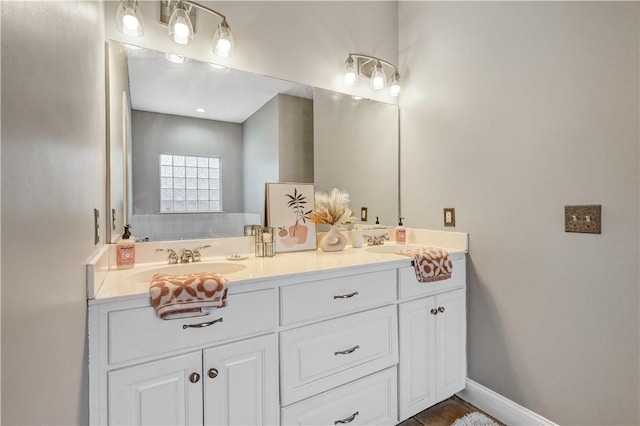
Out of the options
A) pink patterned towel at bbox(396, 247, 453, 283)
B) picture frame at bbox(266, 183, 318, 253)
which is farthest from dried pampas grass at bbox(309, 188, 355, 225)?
pink patterned towel at bbox(396, 247, 453, 283)

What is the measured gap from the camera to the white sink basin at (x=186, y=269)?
4.36 ft

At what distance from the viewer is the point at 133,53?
148 centimetres

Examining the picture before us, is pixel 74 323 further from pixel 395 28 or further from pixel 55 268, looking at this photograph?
pixel 395 28

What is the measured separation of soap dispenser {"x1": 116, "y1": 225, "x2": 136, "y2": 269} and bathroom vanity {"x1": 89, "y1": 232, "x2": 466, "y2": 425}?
4 centimetres

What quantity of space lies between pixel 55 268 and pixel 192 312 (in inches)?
19.7

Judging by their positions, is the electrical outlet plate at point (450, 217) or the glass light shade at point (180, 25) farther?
the electrical outlet plate at point (450, 217)

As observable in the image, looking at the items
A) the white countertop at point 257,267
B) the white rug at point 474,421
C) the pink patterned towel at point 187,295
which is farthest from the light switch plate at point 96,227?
the white rug at point 474,421

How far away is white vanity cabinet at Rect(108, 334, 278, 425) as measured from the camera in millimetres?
981

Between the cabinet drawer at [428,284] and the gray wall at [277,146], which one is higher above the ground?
the gray wall at [277,146]

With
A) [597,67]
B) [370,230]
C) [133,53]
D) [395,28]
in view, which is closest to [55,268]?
[133,53]

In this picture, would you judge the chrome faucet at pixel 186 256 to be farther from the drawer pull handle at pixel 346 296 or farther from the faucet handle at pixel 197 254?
the drawer pull handle at pixel 346 296

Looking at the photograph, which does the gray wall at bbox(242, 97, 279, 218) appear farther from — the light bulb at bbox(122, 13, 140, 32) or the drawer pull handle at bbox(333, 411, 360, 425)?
the drawer pull handle at bbox(333, 411, 360, 425)

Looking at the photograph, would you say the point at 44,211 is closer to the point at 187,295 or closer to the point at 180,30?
the point at 187,295

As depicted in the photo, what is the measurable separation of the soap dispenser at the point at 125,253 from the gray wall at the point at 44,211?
1.58 ft
